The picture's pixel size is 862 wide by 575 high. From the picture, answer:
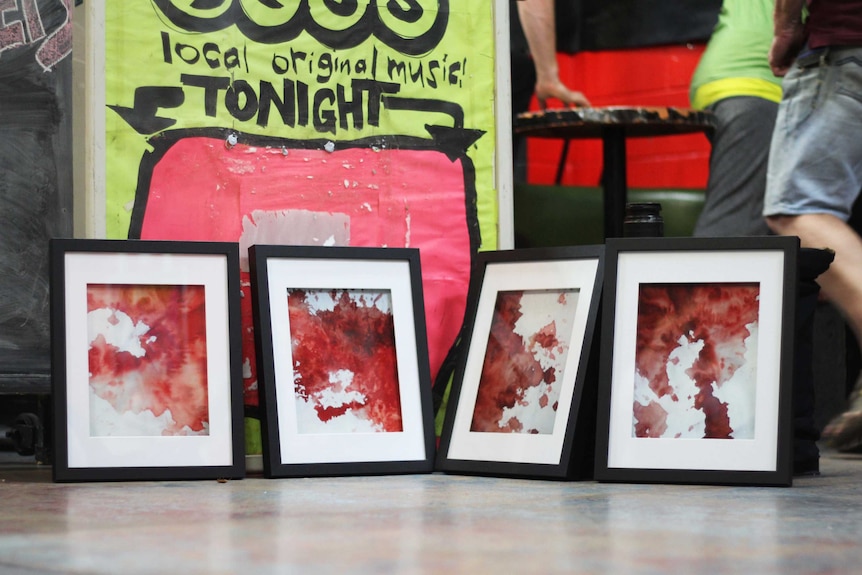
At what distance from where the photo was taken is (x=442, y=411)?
2420 millimetres

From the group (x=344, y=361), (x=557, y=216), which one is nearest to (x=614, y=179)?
(x=557, y=216)

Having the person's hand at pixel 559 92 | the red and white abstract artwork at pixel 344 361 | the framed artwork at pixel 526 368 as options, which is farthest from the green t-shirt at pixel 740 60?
the red and white abstract artwork at pixel 344 361

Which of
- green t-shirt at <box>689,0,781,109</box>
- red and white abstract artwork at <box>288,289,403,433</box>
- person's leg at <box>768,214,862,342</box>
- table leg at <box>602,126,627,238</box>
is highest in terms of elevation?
green t-shirt at <box>689,0,781,109</box>

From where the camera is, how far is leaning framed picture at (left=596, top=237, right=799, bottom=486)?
1.97 m

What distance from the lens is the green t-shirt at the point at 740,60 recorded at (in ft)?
12.1

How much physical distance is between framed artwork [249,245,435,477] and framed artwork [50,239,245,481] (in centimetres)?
7

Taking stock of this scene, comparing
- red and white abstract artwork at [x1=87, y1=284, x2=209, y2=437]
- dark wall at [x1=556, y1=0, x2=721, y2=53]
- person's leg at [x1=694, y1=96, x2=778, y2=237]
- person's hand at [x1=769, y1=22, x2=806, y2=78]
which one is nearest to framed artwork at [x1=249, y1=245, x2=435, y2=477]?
red and white abstract artwork at [x1=87, y1=284, x2=209, y2=437]

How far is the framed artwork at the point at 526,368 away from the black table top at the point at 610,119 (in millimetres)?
900

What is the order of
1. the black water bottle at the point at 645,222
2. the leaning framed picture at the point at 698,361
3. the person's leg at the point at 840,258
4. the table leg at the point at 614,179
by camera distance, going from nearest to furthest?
the leaning framed picture at the point at 698,361
the black water bottle at the point at 645,222
the person's leg at the point at 840,258
the table leg at the point at 614,179

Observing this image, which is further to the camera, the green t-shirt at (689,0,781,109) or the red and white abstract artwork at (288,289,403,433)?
the green t-shirt at (689,0,781,109)

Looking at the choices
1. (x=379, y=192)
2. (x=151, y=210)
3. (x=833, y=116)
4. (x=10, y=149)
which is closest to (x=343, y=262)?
(x=379, y=192)

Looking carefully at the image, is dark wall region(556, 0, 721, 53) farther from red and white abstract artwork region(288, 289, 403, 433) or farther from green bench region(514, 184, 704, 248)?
red and white abstract artwork region(288, 289, 403, 433)

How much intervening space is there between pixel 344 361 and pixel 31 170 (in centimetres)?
73

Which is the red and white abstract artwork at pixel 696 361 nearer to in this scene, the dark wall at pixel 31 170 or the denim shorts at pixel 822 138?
the denim shorts at pixel 822 138
